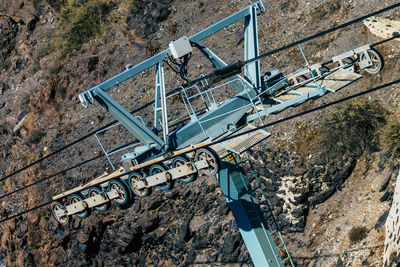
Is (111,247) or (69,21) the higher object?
(69,21)

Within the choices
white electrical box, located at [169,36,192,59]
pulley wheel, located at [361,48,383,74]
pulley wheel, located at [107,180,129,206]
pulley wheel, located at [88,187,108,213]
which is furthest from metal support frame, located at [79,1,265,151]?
pulley wheel, located at [361,48,383,74]

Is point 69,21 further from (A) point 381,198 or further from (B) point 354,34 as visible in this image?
(A) point 381,198

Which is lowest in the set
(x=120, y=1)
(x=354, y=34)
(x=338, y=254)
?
(x=338, y=254)

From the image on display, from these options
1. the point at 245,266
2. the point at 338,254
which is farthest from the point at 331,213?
the point at 245,266

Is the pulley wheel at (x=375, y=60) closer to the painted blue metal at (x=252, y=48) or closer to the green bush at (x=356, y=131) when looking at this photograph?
the painted blue metal at (x=252, y=48)

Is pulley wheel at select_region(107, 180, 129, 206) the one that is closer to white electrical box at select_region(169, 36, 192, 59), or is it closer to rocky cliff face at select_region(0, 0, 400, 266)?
white electrical box at select_region(169, 36, 192, 59)

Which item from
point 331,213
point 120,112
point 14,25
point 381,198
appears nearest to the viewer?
point 120,112

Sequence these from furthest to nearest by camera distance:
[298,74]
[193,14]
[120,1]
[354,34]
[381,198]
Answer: [120,1] < [193,14] < [354,34] < [381,198] < [298,74]
